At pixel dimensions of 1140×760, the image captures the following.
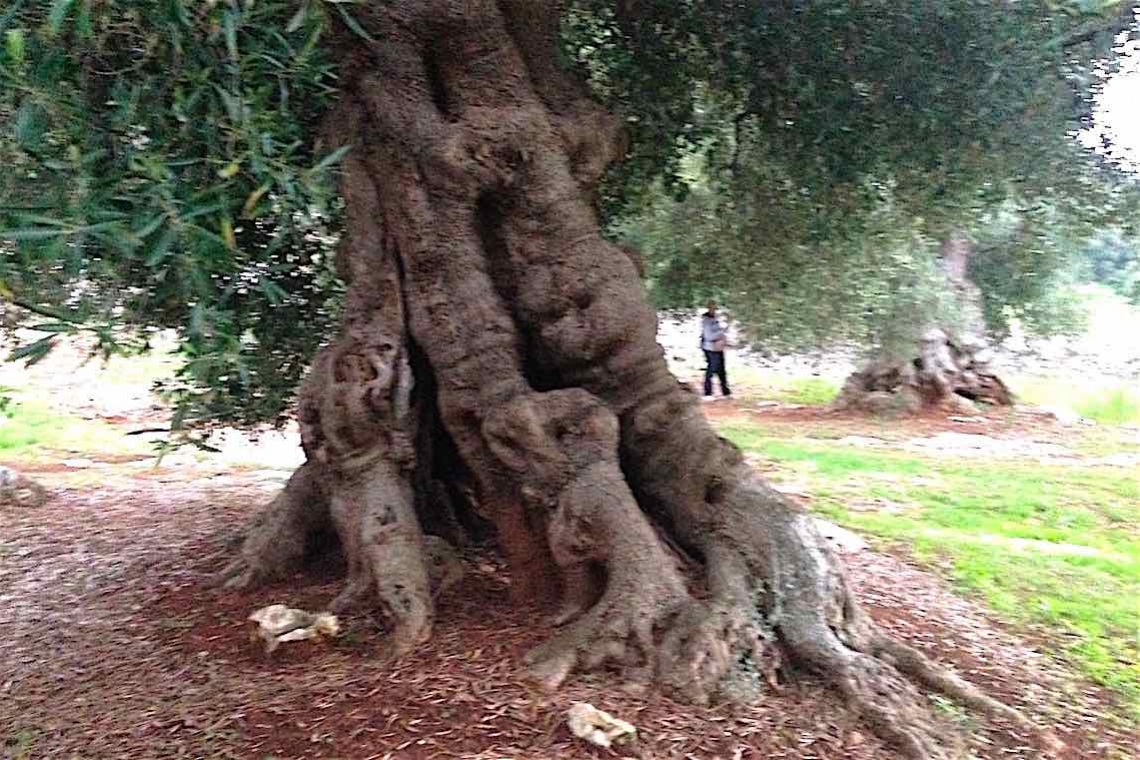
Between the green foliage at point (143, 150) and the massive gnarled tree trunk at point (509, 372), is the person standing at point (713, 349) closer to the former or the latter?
the massive gnarled tree trunk at point (509, 372)

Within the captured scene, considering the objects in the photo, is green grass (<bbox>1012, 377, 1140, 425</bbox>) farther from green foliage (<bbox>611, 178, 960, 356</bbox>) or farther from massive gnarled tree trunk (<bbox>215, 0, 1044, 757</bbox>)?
massive gnarled tree trunk (<bbox>215, 0, 1044, 757</bbox>)

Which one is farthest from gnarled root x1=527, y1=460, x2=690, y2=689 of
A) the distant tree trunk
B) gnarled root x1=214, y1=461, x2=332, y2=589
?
the distant tree trunk

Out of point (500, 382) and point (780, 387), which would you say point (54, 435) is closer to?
point (500, 382)

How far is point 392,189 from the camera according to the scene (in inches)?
195

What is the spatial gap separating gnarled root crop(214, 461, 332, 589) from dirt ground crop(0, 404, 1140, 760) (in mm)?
117

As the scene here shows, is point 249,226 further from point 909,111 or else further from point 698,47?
point 909,111

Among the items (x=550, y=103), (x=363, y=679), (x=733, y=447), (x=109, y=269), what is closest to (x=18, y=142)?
(x=109, y=269)

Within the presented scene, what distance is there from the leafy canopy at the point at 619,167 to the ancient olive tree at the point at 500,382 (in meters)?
0.09

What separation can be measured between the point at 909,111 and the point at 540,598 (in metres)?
3.54

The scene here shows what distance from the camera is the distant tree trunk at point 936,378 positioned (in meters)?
16.3

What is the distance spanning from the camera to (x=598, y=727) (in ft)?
12.1

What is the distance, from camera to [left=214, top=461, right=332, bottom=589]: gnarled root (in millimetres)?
5371

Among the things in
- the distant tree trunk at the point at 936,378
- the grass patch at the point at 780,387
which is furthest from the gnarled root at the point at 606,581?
the grass patch at the point at 780,387

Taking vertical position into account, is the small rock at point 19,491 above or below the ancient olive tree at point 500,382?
below
